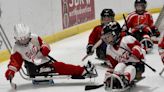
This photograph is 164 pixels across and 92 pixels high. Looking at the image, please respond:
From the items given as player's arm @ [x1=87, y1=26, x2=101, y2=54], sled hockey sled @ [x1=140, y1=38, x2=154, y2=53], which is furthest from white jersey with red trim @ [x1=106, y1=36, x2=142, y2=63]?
sled hockey sled @ [x1=140, y1=38, x2=154, y2=53]

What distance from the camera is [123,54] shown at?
3.93 meters

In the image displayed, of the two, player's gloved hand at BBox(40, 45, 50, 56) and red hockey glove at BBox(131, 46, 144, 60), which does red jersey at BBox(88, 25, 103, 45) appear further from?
red hockey glove at BBox(131, 46, 144, 60)

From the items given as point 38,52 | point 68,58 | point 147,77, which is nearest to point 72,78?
point 38,52

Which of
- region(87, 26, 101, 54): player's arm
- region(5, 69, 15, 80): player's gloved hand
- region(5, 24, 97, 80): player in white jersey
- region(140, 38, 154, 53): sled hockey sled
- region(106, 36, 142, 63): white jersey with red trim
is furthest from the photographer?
region(140, 38, 154, 53): sled hockey sled

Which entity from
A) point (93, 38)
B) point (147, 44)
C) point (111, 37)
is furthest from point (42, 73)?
point (147, 44)

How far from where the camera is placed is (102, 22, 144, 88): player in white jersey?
3.80 meters

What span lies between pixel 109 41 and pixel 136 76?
0.37 meters

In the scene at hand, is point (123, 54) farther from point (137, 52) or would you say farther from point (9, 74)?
point (9, 74)

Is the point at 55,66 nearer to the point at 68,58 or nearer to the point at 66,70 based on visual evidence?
the point at 66,70

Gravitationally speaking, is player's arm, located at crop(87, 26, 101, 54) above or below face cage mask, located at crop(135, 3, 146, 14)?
below

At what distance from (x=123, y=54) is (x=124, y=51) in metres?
0.03

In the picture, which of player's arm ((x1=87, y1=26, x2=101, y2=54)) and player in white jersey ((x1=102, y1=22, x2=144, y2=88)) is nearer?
player in white jersey ((x1=102, y1=22, x2=144, y2=88))

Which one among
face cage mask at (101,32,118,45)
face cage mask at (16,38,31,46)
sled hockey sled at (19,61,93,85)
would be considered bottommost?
sled hockey sled at (19,61,93,85)

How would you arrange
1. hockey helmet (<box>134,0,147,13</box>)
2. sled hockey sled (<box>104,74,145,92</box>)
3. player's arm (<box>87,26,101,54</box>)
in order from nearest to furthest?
sled hockey sled (<box>104,74,145,92</box>)
player's arm (<box>87,26,101,54</box>)
hockey helmet (<box>134,0,147,13</box>)
